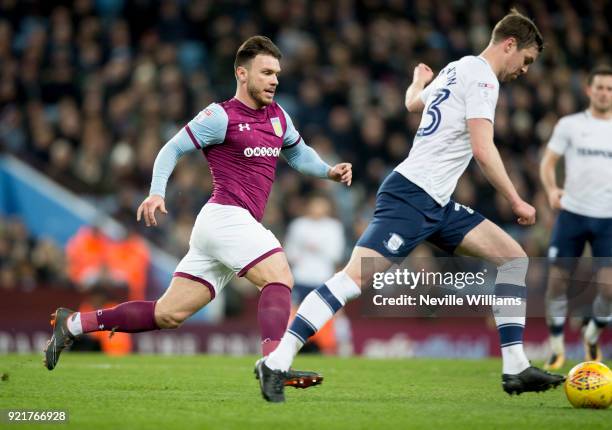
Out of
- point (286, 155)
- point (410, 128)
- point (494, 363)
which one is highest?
point (410, 128)

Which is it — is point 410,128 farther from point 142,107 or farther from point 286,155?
point 286,155

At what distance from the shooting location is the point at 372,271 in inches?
240

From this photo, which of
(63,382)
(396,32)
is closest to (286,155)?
(63,382)

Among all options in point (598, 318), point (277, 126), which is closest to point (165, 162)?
point (277, 126)

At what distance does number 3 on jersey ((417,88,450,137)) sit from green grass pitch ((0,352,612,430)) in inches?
65.7

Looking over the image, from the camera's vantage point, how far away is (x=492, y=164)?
614 centimetres

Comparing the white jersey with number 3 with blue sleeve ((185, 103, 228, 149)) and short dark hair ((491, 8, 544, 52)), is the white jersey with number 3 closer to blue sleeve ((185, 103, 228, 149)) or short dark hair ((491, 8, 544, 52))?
short dark hair ((491, 8, 544, 52))

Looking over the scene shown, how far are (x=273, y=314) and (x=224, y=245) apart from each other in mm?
542

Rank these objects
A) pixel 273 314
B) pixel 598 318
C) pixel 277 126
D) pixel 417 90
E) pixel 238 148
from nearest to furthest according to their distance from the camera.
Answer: pixel 273 314
pixel 238 148
pixel 277 126
pixel 417 90
pixel 598 318

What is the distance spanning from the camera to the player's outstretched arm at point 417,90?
6.97 metres

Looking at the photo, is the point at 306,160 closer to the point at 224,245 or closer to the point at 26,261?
the point at 224,245

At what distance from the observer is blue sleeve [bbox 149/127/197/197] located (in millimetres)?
6473

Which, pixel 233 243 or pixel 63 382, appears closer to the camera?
pixel 233 243

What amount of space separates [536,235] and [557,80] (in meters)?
4.47
